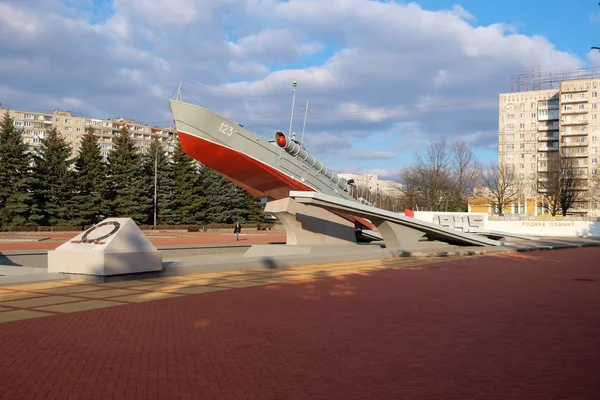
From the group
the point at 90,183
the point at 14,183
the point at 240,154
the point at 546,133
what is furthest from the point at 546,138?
the point at 240,154

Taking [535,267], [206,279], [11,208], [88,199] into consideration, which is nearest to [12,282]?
[206,279]

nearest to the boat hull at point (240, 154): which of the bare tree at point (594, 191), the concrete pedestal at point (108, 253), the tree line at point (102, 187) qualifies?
the concrete pedestal at point (108, 253)

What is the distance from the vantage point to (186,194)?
56.7 metres

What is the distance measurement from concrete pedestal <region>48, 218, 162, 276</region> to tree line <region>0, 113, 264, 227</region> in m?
32.3

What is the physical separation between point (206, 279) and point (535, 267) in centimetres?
1180

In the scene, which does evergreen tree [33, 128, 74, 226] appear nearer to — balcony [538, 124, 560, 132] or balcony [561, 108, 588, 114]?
balcony [561, 108, 588, 114]

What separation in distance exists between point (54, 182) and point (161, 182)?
11321 mm

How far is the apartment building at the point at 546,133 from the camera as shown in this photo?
82.1m

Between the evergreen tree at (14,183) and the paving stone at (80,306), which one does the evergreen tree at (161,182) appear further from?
the paving stone at (80,306)

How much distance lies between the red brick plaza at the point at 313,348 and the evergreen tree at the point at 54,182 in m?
38.0

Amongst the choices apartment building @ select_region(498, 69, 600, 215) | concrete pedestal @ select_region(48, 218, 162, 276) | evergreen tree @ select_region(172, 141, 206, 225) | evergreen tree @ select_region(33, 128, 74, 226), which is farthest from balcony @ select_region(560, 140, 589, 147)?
A: concrete pedestal @ select_region(48, 218, 162, 276)

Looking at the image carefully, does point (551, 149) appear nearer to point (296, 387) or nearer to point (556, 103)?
point (556, 103)

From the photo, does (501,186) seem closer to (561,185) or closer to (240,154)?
(561,185)

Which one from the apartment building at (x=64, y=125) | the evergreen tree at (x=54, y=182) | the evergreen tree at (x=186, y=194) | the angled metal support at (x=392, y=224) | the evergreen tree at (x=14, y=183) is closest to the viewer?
the angled metal support at (x=392, y=224)
